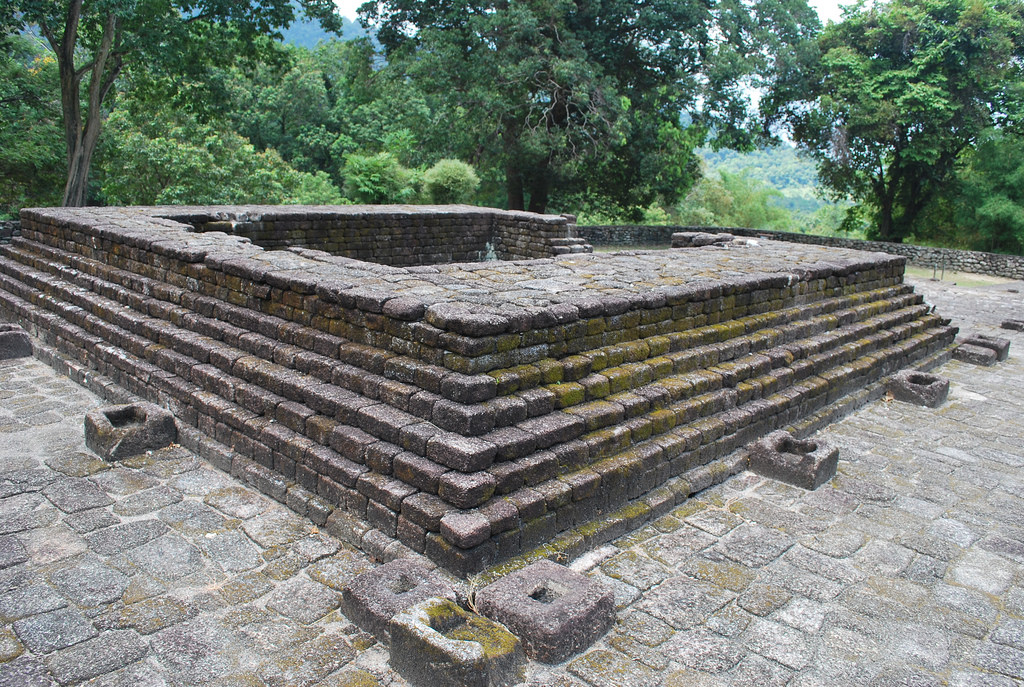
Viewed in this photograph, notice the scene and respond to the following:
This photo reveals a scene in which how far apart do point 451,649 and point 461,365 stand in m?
1.51

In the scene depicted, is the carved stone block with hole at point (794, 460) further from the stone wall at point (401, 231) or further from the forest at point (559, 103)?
the forest at point (559, 103)

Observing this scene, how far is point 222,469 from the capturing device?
4.65 meters

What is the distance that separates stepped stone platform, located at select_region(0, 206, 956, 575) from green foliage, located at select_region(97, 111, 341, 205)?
31.5ft

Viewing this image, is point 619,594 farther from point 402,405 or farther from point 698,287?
point 698,287

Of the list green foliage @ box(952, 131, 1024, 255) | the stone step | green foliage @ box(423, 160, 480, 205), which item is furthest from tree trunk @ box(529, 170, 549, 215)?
the stone step

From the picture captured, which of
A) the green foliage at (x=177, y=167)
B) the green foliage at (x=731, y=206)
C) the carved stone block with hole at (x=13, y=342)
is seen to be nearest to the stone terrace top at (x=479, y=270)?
the carved stone block with hole at (x=13, y=342)

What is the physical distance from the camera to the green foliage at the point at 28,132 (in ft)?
51.2

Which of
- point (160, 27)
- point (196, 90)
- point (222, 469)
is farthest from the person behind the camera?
point (196, 90)

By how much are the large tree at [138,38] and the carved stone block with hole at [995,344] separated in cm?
1333

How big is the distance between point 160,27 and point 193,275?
10.2 metres

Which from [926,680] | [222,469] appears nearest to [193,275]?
→ [222,469]

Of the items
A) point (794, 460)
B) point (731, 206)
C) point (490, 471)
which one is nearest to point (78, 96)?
point (490, 471)

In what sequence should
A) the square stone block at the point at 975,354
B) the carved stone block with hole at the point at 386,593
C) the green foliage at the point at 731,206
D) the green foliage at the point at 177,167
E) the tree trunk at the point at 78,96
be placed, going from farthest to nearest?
the green foliage at the point at 731,206 → the green foliage at the point at 177,167 → the tree trunk at the point at 78,96 → the square stone block at the point at 975,354 → the carved stone block with hole at the point at 386,593

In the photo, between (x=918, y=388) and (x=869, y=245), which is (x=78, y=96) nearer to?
(x=918, y=388)
